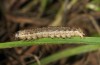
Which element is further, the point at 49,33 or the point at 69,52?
the point at 69,52

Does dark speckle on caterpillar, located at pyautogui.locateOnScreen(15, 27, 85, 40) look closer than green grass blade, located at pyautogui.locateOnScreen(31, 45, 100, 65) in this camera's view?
Yes

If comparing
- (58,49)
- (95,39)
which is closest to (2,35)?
(58,49)

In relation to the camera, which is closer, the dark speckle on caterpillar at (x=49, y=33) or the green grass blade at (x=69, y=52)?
the dark speckle on caterpillar at (x=49, y=33)

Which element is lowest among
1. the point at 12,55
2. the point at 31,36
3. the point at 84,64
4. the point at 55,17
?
the point at 84,64

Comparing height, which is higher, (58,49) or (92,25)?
(92,25)

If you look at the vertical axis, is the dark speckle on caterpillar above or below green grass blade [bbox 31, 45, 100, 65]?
above

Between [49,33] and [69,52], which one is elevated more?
[49,33]

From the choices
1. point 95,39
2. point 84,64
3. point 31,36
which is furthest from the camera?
point 84,64

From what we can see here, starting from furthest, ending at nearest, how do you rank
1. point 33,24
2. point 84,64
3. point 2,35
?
point 33,24, point 2,35, point 84,64

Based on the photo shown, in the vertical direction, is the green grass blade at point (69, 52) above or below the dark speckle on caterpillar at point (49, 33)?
below

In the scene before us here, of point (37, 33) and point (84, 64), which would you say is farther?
point (84, 64)

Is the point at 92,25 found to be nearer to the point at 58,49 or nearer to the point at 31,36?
the point at 58,49
